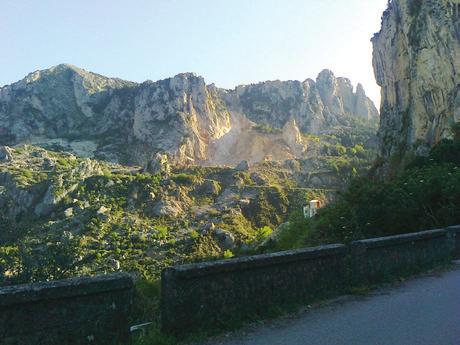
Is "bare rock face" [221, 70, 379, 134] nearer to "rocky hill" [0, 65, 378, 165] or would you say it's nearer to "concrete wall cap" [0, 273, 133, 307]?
"rocky hill" [0, 65, 378, 165]

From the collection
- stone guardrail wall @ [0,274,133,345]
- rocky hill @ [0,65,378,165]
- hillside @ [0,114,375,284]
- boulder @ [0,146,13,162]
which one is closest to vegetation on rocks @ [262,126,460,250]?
stone guardrail wall @ [0,274,133,345]

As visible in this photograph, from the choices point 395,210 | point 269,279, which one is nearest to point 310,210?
point 395,210

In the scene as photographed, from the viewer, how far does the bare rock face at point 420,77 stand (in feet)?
141

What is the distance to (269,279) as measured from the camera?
633 cm

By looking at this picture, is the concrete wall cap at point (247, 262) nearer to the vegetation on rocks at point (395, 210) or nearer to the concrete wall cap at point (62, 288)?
the concrete wall cap at point (62, 288)

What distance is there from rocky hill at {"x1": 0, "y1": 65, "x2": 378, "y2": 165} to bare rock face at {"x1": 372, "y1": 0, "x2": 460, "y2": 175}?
86.8 meters

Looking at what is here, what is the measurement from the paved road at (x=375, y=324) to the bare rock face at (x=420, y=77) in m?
32.2

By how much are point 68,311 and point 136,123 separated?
149m

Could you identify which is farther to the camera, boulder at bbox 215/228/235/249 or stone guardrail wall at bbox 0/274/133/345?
boulder at bbox 215/228/235/249

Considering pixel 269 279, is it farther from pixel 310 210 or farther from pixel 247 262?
pixel 310 210

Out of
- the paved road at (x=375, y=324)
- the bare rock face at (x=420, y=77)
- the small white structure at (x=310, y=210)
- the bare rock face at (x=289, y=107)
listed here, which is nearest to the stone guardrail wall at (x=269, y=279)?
the paved road at (x=375, y=324)

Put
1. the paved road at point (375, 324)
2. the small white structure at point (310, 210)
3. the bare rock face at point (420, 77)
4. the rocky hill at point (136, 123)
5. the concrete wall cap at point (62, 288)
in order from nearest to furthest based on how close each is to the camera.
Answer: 1. the concrete wall cap at point (62, 288)
2. the paved road at point (375, 324)
3. the small white structure at point (310, 210)
4. the bare rock face at point (420, 77)
5. the rocky hill at point (136, 123)

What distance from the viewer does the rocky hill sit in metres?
146

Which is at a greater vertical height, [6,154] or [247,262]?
[6,154]
